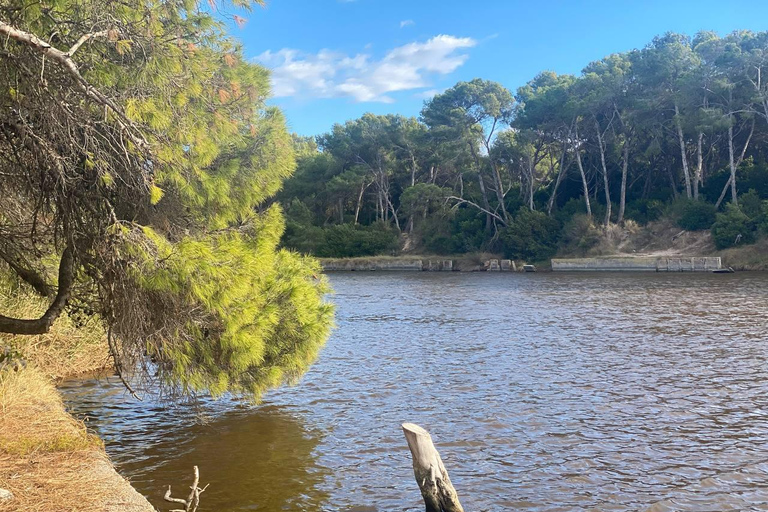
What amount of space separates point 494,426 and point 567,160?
162ft

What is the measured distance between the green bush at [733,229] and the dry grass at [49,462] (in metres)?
41.9

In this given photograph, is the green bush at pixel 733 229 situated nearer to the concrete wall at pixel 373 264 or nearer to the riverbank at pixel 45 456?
the concrete wall at pixel 373 264

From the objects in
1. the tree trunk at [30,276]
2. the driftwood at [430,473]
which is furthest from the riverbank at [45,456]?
the driftwood at [430,473]

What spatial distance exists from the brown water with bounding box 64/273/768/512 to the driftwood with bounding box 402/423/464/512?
1.75 ft

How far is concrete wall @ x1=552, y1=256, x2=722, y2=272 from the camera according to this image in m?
40.7

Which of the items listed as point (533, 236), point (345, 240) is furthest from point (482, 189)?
Result: point (345, 240)

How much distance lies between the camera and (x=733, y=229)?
41594 mm

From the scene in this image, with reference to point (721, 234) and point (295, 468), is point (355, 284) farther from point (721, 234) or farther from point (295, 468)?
point (295, 468)

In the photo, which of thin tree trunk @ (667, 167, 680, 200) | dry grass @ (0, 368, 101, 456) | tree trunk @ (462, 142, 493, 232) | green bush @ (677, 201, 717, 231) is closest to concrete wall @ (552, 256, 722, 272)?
green bush @ (677, 201, 717, 231)

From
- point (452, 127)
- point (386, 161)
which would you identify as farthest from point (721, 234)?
point (386, 161)

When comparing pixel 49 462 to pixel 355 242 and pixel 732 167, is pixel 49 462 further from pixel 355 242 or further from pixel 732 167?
pixel 355 242

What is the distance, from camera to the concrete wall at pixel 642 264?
134ft

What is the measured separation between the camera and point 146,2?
581 cm

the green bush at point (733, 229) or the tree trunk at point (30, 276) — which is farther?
the green bush at point (733, 229)
